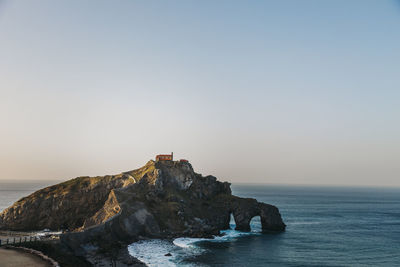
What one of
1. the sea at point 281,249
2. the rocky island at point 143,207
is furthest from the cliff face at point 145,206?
the sea at point 281,249

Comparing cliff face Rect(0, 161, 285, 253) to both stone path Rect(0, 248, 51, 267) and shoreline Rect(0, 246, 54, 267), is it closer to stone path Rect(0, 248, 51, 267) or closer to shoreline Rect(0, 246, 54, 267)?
shoreline Rect(0, 246, 54, 267)

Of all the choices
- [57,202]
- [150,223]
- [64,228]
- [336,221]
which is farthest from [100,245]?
[336,221]

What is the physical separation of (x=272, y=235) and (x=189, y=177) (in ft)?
101

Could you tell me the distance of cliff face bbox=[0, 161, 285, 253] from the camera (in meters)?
82.8

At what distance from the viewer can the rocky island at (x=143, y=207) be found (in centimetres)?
8150

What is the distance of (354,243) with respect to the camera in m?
82.8

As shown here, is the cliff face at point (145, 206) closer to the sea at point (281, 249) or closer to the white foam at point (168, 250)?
the white foam at point (168, 250)

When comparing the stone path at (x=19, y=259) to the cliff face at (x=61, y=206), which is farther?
the cliff face at (x=61, y=206)

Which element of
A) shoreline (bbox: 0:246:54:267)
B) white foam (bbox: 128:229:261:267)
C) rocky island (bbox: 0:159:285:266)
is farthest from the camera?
rocky island (bbox: 0:159:285:266)

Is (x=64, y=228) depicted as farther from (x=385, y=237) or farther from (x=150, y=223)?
(x=385, y=237)

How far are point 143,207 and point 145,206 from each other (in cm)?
112

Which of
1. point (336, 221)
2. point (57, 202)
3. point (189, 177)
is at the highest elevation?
point (189, 177)

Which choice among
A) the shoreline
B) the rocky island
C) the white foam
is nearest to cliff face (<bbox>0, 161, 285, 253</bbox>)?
the rocky island

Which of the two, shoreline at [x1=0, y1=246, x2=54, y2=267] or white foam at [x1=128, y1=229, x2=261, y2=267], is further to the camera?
white foam at [x1=128, y1=229, x2=261, y2=267]
